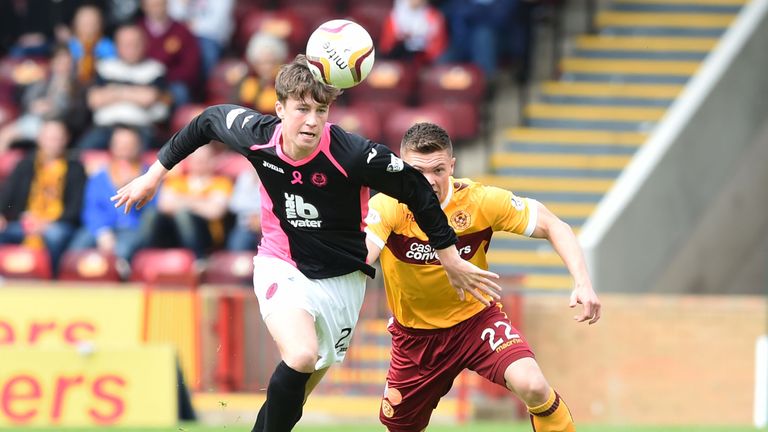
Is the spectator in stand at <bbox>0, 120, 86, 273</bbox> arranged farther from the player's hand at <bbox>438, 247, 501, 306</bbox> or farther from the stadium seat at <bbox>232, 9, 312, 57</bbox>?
the player's hand at <bbox>438, 247, 501, 306</bbox>

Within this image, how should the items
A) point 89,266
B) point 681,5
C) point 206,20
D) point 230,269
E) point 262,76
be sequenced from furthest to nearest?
point 681,5 < point 206,20 < point 262,76 < point 89,266 < point 230,269

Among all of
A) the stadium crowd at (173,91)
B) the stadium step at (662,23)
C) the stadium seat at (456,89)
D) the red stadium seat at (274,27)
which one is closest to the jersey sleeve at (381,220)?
the stadium crowd at (173,91)

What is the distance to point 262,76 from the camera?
50.0ft

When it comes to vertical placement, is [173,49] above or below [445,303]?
above

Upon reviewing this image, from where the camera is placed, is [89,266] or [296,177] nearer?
[296,177]

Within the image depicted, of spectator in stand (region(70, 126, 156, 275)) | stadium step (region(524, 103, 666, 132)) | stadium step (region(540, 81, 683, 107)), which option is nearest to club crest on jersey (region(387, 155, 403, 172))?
spectator in stand (region(70, 126, 156, 275))

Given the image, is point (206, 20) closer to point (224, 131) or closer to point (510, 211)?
point (224, 131)

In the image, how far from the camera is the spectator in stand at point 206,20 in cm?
1662

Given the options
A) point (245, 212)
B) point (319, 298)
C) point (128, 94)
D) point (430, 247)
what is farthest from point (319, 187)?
point (128, 94)

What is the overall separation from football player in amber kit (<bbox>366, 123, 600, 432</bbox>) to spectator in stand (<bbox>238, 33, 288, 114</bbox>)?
22.3 feet

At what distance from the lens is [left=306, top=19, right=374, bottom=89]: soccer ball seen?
24.4 ft

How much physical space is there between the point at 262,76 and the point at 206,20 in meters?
1.83

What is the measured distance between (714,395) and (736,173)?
13.2 ft

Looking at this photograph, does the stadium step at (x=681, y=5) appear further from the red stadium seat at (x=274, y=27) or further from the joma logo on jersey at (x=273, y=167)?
the joma logo on jersey at (x=273, y=167)
